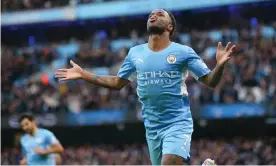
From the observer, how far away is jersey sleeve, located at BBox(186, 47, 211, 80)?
6.58 metres

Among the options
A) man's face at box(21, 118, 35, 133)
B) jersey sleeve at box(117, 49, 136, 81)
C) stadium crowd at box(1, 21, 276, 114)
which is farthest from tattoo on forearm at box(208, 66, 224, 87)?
stadium crowd at box(1, 21, 276, 114)

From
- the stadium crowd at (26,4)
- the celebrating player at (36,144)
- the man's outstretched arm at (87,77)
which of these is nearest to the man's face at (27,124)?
the celebrating player at (36,144)

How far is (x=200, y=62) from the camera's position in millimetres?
6629

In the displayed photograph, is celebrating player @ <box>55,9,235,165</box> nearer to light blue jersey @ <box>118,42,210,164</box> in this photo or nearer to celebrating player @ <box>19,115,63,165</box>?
light blue jersey @ <box>118,42,210,164</box>

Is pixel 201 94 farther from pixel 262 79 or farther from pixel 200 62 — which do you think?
pixel 200 62

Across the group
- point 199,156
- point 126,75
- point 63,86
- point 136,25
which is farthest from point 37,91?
point 126,75

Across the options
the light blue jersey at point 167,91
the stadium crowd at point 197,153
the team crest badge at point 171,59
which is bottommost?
the stadium crowd at point 197,153

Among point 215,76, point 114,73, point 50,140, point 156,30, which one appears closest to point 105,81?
point 156,30

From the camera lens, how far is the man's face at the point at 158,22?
21.8 feet

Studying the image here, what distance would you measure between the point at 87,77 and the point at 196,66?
119 centimetres

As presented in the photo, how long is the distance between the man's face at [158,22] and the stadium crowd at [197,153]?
12.8m

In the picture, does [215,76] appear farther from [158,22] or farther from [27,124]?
[27,124]

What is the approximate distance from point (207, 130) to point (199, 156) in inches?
199

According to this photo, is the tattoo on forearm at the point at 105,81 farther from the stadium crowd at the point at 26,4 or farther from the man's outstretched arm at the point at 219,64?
the stadium crowd at the point at 26,4
